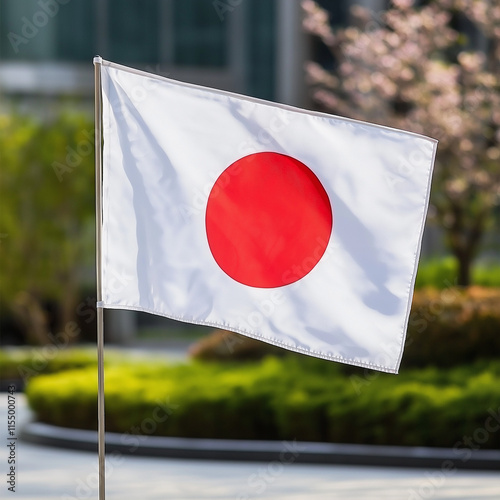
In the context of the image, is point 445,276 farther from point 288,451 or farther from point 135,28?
point 135,28

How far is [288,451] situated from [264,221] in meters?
6.44

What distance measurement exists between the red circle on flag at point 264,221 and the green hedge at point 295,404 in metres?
6.25

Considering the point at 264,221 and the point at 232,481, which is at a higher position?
the point at 264,221

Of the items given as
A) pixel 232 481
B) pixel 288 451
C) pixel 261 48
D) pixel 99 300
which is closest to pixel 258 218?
pixel 99 300

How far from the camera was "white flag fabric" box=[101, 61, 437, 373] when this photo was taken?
5973mm

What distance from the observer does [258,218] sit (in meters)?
6.13

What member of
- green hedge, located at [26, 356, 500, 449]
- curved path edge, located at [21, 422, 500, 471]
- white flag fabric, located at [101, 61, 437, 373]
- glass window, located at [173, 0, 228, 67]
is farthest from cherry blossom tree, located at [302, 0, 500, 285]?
glass window, located at [173, 0, 228, 67]

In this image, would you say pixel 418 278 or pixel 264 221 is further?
pixel 418 278

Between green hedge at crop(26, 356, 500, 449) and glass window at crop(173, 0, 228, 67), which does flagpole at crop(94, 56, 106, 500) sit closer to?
green hedge at crop(26, 356, 500, 449)

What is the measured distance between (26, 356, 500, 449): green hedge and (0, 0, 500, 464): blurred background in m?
0.02

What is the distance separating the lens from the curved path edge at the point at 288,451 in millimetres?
11508

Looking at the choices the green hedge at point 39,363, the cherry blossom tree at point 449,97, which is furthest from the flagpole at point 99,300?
the green hedge at point 39,363

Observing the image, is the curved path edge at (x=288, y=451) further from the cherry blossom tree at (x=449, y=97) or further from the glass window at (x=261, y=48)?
the glass window at (x=261, y=48)

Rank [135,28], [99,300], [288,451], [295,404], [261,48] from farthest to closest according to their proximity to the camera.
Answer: [135,28], [261,48], [295,404], [288,451], [99,300]
